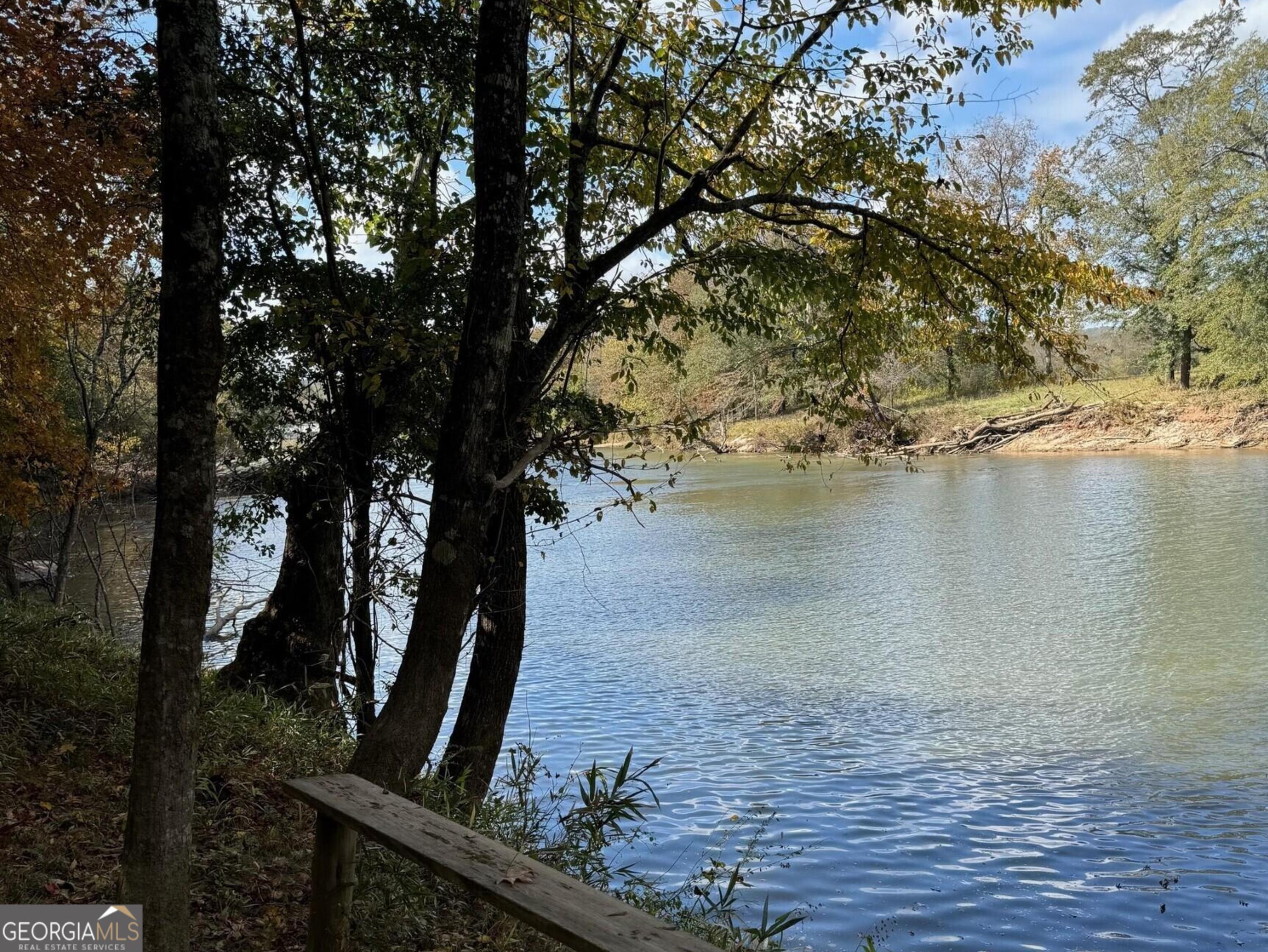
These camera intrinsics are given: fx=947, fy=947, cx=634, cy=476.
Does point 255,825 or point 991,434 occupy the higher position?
point 991,434

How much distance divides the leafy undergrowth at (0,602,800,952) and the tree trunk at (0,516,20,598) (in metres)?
4.64

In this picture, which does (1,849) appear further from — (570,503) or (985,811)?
(570,503)

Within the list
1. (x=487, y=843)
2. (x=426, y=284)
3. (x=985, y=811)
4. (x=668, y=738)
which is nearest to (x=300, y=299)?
(x=426, y=284)

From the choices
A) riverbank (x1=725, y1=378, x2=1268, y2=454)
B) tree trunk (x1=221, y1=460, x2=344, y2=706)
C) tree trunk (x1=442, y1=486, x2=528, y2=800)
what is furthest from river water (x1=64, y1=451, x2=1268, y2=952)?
riverbank (x1=725, y1=378, x2=1268, y2=454)

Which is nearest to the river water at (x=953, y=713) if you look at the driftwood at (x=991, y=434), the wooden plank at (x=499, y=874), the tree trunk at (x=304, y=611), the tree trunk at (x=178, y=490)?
the tree trunk at (x=304, y=611)

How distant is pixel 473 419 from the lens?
3.70 metres

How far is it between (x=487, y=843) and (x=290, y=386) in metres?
5.29

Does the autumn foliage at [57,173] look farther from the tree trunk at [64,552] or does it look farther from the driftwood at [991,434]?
the driftwood at [991,434]

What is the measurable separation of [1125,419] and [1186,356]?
3.42 m

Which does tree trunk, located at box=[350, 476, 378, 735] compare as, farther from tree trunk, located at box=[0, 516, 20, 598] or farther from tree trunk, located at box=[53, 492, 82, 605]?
tree trunk, located at box=[0, 516, 20, 598]

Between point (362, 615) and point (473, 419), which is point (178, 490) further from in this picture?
A: point (362, 615)

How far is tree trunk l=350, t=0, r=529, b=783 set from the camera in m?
3.69

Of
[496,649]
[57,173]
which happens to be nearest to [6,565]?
[57,173]

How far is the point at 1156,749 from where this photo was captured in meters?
7.76
